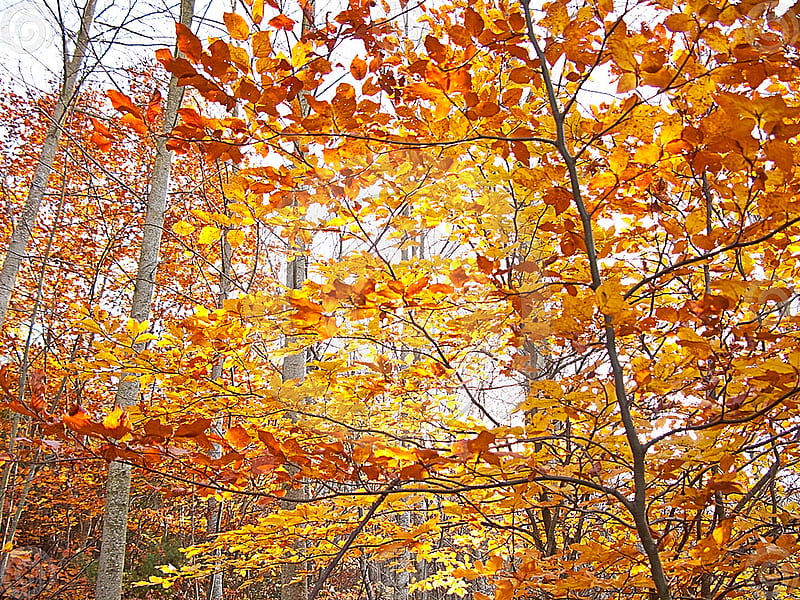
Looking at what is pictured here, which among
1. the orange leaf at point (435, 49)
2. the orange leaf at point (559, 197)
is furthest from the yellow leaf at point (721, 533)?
the orange leaf at point (435, 49)

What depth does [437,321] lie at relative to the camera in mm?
2344

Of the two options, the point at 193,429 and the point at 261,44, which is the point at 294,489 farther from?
the point at 261,44

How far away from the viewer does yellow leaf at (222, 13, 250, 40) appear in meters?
1.10

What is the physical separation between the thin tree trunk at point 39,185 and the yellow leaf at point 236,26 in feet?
10.1

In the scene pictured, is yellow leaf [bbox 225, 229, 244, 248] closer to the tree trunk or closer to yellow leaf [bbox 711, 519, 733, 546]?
the tree trunk

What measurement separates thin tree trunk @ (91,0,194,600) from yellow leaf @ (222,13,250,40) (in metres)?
1.94

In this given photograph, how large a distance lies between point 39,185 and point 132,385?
228 centimetres

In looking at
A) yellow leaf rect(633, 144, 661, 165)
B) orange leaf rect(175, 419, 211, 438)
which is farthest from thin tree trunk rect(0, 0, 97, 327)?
yellow leaf rect(633, 144, 661, 165)

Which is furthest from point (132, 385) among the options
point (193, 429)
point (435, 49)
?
point (435, 49)

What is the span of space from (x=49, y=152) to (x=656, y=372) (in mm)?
4930

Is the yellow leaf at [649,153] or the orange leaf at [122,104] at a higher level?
the orange leaf at [122,104]

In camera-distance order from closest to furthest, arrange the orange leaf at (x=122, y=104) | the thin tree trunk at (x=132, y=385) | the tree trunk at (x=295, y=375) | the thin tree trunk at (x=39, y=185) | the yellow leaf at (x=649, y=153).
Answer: the yellow leaf at (x=649, y=153), the orange leaf at (x=122, y=104), the tree trunk at (x=295, y=375), the thin tree trunk at (x=132, y=385), the thin tree trunk at (x=39, y=185)

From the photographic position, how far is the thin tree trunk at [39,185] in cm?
374

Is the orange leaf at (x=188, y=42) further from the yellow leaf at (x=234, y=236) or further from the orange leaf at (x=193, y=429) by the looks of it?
the orange leaf at (x=193, y=429)
